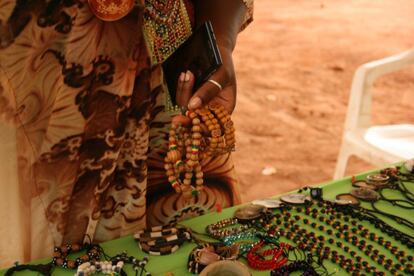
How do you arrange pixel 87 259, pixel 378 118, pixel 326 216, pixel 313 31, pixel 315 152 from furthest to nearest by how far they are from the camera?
pixel 313 31, pixel 378 118, pixel 315 152, pixel 326 216, pixel 87 259

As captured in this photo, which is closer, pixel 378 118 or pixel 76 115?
pixel 76 115

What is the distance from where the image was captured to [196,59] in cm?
124

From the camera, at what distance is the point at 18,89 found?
3.54 feet

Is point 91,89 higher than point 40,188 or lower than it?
higher

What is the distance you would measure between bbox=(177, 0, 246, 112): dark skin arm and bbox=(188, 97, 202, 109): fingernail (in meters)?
0.03

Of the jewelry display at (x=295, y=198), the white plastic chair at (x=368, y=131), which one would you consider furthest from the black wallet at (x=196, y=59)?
the white plastic chair at (x=368, y=131)

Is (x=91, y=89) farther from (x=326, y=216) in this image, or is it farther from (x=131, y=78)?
(x=326, y=216)

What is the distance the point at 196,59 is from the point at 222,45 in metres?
0.16

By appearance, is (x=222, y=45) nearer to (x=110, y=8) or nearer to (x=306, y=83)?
(x=110, y=8)

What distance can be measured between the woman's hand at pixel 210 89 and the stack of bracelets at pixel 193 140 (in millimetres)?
28

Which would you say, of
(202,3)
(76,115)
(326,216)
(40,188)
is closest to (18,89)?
(76,115)

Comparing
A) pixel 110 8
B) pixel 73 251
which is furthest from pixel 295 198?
pixel 110 8

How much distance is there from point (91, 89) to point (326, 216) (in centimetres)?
73

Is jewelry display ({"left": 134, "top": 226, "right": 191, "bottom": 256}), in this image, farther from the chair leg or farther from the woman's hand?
the chair leg
